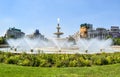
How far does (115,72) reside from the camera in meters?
11.9

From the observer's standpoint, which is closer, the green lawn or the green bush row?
the green lawn

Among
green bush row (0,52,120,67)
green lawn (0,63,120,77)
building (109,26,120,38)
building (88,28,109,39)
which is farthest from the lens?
building (109,26,120,38)

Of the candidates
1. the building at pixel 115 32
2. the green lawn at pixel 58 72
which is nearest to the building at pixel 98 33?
the building at pixel 115 32

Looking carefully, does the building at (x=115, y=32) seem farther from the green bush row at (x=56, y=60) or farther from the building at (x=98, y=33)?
the green bush row at (x=56, y=60)

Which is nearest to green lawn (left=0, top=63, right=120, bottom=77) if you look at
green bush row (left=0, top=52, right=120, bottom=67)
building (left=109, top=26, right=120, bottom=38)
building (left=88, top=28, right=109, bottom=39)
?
green bush row (left=0, top=52, right=120, bottom=67)

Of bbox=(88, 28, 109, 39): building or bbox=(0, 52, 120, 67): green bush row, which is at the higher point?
bbox=(88, 28, 109, 39): building

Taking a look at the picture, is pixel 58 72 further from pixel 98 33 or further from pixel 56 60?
pixel 98 33

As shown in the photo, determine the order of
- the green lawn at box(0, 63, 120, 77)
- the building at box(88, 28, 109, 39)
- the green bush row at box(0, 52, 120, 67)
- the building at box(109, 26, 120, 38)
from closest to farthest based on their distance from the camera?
the green lawn at box(0, 63, 120, 77) < the green bush row at box(0, 52, 120, 67) < the building at box(88, 28, 109, 39) < the building at box(109, 26, 120, 38)

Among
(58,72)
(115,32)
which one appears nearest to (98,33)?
(115,32)

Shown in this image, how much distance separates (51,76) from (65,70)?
1.42 meters

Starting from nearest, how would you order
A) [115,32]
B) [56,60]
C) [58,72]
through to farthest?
1. [58,72]
2. [56,60]
3. [115,32]

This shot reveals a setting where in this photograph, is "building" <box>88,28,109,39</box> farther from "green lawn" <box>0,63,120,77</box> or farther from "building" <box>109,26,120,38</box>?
"green lawn" <box>0,63,120,77</box>

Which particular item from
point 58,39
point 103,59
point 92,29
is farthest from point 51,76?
point 92,29

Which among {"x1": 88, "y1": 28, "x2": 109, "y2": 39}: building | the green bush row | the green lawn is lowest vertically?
the green lawn
